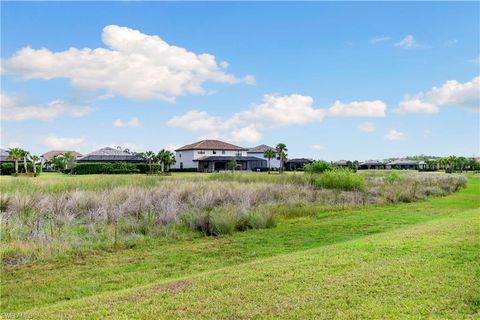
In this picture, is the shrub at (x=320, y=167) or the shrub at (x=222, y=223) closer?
the shrub at (x=222, y=223)

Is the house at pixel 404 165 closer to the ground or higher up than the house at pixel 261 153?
closer to the ground

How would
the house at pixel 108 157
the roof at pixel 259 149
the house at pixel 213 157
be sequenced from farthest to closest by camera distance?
the roof at pixel 259 149, the house at pixel 213 157, the house at pixel 108 157

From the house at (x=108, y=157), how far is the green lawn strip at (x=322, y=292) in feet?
221

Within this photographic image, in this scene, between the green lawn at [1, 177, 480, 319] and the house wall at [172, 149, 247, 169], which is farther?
the house wall at [172, 149, 247, 169]

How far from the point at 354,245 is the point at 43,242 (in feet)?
26.6

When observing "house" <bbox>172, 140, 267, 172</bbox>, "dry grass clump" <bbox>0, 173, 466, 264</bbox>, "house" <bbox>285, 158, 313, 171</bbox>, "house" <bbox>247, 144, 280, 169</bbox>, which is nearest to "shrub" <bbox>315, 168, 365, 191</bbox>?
"dry grass clump" <bbox>0, 173, 466, 264</bbox>

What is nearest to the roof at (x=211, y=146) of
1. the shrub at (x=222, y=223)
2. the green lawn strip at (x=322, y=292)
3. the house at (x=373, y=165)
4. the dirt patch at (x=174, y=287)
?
the house at (x=373, y=165)

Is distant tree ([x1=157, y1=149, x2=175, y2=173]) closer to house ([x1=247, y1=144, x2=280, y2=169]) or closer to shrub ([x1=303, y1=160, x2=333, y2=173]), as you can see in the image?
house ([x1=247, y1=144, x2=280, y2=169])

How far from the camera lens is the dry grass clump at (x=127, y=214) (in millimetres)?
11891

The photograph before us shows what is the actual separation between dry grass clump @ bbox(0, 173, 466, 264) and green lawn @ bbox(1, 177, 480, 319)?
125 cm

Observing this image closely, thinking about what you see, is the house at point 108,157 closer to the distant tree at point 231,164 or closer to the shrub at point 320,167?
the distant tree at point 231,164

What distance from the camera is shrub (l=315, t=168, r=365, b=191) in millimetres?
27969

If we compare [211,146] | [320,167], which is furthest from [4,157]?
[320,167]

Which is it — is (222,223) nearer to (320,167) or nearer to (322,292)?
(322,292)
